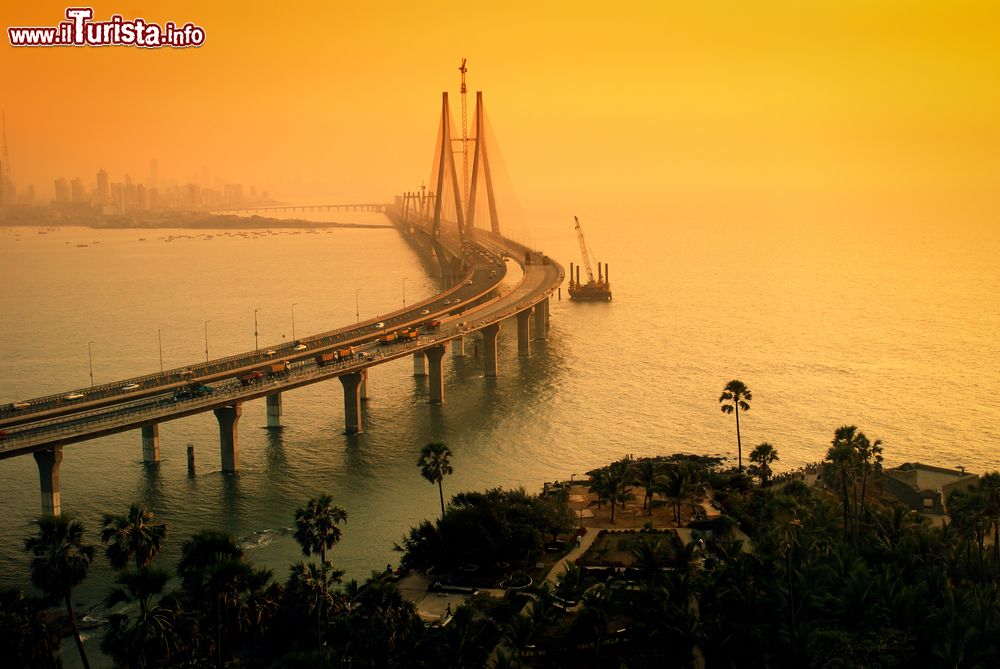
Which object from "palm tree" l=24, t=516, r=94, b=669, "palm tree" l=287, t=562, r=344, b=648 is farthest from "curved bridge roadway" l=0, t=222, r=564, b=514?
"palm tree" l=287, t=562, r=344, b=648

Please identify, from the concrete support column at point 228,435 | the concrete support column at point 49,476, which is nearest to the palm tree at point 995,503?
the concrete support column at point 228,435

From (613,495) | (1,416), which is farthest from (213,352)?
(613,495)

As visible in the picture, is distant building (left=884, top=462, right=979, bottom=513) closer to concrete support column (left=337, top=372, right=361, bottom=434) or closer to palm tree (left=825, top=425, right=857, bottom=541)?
palm tree (left=825, top=425, right=857, bottom=541)

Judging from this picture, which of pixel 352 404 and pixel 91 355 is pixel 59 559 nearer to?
pixel 352 404

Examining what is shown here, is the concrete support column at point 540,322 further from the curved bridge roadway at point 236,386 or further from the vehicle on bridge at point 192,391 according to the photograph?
the vehicle on bridge at point 192,391

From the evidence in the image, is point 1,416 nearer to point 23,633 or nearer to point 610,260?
point 23,633

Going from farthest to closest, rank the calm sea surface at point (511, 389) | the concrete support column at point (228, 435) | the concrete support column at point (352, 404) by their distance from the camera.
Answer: the concrete support column at point (352, 404)
the concrete support column at point (228, 435)
the calm sea surface at point (511, 389)

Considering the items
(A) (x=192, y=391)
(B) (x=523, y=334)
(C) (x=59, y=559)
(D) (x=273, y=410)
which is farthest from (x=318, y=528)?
(B) (x=523, y=334)
